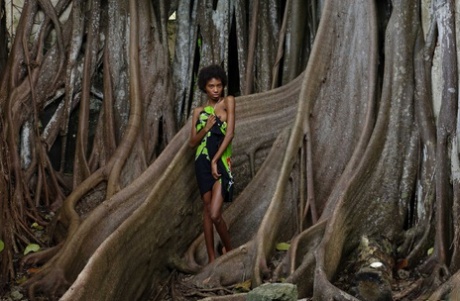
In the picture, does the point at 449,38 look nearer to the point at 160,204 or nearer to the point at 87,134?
the point at 160,204

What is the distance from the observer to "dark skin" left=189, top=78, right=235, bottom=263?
637 cm

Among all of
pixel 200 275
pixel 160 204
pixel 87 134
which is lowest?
pixel 200 275

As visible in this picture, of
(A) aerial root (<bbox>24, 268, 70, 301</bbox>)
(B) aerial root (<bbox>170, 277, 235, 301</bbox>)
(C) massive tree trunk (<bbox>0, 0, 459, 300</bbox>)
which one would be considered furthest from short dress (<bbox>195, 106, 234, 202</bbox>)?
(A) aerial root (<bbox>24, 268, 70, 301</bbox>)

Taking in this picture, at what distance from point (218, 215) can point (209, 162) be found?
0.39m

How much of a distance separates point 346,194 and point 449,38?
1.32 metres

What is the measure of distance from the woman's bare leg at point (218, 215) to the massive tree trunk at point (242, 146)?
9.7 inches

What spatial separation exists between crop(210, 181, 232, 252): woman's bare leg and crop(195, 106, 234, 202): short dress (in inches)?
1.4

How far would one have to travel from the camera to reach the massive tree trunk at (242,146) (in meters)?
6.08

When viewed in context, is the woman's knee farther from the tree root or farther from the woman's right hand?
the tree root

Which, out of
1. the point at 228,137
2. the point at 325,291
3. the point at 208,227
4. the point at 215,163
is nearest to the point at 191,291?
the point at 208,227

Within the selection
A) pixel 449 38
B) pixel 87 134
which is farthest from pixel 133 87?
pixel 449 38

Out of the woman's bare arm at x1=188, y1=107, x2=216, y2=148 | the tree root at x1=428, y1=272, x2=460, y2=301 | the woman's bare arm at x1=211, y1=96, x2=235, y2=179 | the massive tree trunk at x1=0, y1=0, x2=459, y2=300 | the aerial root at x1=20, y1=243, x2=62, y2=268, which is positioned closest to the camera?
the tree root at x1=428, y1=272, x2=460, y2=301

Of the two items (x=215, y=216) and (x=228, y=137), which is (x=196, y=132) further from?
(x=215, y=216)

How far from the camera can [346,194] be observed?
6.21 metres
